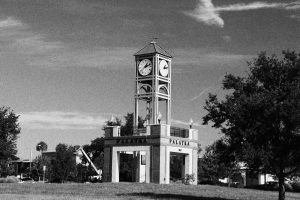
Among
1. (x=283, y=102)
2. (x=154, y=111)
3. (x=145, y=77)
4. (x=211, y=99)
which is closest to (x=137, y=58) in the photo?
(x=145, y=77)

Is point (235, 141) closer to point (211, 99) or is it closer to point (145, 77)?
point (211, 99)

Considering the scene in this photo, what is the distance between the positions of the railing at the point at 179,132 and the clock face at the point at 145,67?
26.0ft

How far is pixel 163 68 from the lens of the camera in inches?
2835

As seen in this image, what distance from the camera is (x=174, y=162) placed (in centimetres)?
10306

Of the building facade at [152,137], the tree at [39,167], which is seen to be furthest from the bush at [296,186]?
the tree at [39,167]

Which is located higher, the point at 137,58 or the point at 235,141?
the point at 137,58

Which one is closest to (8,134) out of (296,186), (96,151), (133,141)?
(133,141)

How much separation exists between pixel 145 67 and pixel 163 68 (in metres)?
2.32

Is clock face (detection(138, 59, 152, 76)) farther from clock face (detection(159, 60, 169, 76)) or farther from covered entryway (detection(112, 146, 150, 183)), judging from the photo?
covered entryway (detection(112, 146, 150, 183))

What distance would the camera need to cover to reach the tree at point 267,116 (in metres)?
40.6

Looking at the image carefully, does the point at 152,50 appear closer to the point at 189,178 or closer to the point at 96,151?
the point at 189,178

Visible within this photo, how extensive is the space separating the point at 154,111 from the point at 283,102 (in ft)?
97.9

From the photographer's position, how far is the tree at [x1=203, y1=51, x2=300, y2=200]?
40.6 metres

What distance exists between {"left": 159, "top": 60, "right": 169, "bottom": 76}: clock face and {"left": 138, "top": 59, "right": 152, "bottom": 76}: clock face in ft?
4.25
